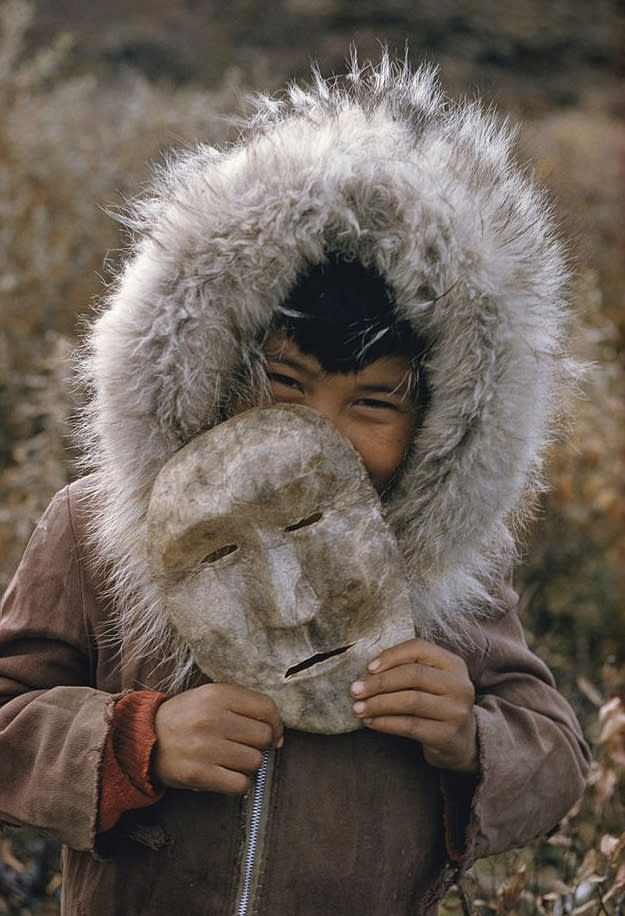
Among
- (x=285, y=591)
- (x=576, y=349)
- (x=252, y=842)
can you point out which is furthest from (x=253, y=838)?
(x=576, y=349)

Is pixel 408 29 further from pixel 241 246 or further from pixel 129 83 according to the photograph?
pixel 241 246

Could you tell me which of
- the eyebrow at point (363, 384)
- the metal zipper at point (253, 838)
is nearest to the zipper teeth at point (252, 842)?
the metal zipper at point (253, 838)

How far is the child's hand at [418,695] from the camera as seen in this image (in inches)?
57.9

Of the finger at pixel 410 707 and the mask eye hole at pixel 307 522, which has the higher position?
the mask eye hole at pixel 307 522

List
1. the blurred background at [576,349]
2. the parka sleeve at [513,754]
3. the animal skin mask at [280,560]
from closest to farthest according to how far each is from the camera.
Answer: the animal skin mask at [280,560], the parka sleeve at [513,754], the blurred background at [576,349]

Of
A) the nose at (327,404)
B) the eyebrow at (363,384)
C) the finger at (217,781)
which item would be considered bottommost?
the finger at (217,781)

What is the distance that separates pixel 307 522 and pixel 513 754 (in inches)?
20.9

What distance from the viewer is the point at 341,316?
150cm

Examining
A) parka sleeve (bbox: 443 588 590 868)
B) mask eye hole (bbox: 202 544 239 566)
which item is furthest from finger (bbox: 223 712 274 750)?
parka sleeve (bbox: 443 588 590 868)

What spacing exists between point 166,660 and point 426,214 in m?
0.78

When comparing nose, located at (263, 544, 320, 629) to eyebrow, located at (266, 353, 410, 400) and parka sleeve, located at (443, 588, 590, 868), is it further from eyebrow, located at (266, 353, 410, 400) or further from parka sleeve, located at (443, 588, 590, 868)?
parka sleeve, located at (443, 588, 590, 868)

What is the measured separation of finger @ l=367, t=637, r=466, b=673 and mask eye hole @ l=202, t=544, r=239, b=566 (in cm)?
25

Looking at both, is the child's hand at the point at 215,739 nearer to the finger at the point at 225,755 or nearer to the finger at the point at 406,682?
the finger at the point at 225,755

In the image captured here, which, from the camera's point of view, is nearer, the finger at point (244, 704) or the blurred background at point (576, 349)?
the finger at point (244, 704)
